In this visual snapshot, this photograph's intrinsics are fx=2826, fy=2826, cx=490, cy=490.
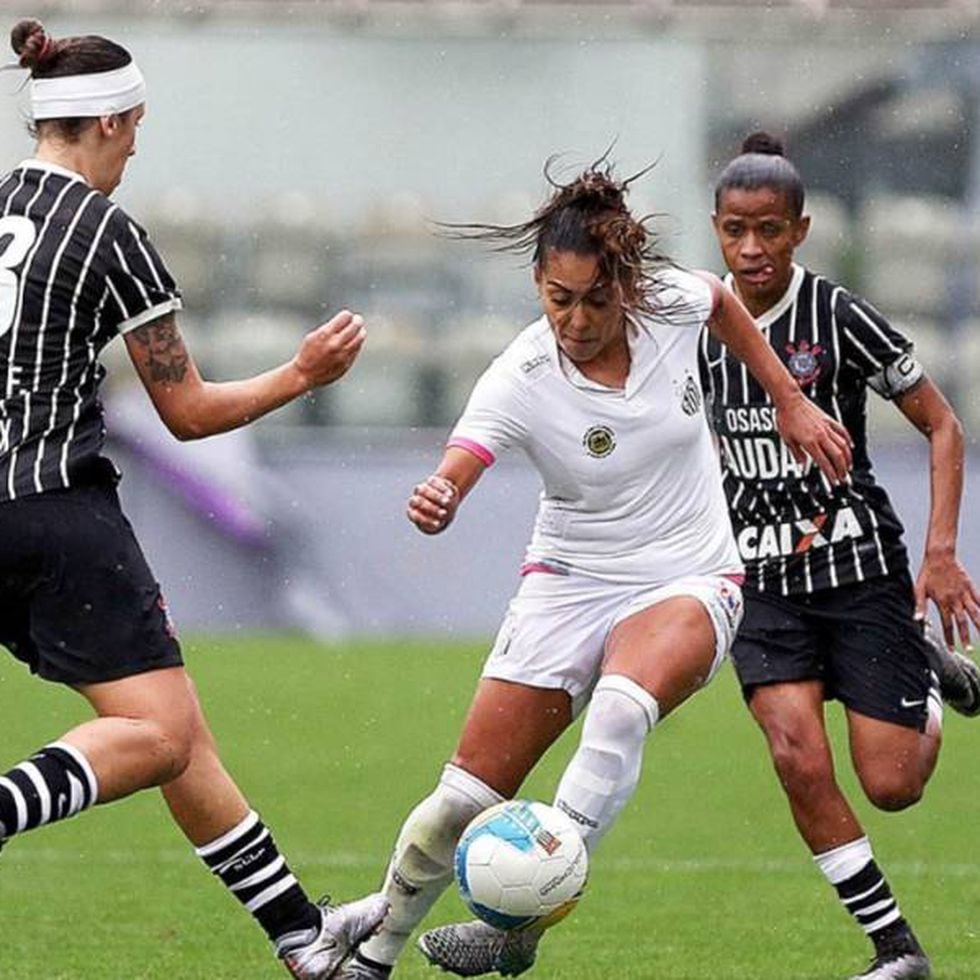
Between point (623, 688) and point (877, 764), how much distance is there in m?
1.32

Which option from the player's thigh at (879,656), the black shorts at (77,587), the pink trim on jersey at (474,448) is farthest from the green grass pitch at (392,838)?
the pink trim on jersey at (474,448)

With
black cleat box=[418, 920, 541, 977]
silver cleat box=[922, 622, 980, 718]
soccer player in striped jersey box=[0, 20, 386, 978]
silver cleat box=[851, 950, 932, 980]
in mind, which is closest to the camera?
soccer player in striped jersey box=[0, 20, 386, 978]

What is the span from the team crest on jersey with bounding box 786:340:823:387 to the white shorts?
963 millimetres

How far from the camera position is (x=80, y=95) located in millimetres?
6590

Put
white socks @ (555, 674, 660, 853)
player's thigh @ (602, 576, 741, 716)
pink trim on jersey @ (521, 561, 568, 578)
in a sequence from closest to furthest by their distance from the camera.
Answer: white socks @ (555, 674, 660, 853), player's thigh @ (602, 576, 741, 716), pink trim on jersey @ (521, 561, 568, 578)

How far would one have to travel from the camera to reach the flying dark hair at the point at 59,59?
6598 mm

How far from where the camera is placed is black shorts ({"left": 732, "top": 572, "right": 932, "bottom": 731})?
310 inches

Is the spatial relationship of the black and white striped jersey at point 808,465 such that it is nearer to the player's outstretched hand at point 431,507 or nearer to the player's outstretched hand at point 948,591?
the player's outstretched hand at point 948,591

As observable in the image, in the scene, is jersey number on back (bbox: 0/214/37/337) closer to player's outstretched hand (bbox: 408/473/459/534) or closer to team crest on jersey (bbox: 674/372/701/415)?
player's outstretched hand (bbox: 408/473/459/534)

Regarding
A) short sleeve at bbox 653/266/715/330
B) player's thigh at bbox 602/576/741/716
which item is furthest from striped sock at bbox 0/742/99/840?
short sleeve at bbox 653/266/715/330

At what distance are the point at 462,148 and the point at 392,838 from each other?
41.7 ft

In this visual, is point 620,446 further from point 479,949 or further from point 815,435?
point 479,949

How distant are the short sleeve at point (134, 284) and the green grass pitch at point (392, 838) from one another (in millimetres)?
1924

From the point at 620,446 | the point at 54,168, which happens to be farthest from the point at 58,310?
the point at 620,446
